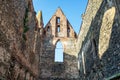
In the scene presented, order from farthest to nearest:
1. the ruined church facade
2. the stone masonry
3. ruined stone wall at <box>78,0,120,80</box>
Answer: the ruined church facade < ruined stone wall at <box>78,0,120,80</box> < the stone masonry

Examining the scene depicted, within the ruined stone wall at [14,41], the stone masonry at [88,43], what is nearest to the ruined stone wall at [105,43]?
the stone masonry at [88,43]

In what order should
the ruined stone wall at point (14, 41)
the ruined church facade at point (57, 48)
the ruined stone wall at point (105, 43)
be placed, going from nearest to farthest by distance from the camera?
the ruined stone wall at point (14, 41) → the ruined stone wall at point (105, 43) → the ruined church facade at point (57, 48)

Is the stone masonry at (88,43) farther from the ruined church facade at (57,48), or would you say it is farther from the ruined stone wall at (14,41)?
the ruined church facade at (57,48)

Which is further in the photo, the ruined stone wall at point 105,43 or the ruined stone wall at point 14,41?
the ruined stone wall at point 105,43

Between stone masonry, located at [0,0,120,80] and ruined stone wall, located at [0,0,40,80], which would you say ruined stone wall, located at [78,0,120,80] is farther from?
ruined stone wall, located at [0,0,40,80]

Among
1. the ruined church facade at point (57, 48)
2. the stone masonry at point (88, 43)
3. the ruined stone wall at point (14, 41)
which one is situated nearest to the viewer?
the ruined stone wall at point (14, 41)

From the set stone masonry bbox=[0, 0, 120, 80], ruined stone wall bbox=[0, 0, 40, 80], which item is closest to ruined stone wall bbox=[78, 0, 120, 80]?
stone masonry bbox=[0, 0, 120, 80]

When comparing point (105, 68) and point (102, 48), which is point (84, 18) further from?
point (105, 68)

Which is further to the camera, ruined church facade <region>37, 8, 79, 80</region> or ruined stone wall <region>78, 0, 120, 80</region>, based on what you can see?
ruined church facade <region>37, 8, 79, 80</region>

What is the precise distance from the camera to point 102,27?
9328 mm

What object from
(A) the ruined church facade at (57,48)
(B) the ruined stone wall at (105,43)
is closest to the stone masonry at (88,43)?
(B) the ruined stone wall at (105,43)

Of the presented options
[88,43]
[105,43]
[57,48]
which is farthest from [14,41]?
[57,48]

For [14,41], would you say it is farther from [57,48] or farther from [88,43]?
[57,48]

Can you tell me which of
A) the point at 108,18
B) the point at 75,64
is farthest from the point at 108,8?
the point at 75,64
